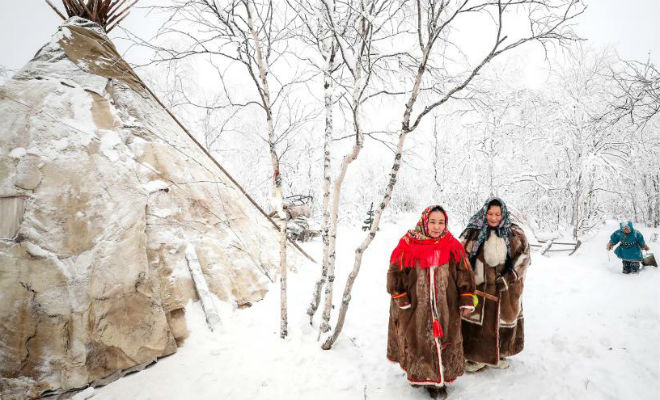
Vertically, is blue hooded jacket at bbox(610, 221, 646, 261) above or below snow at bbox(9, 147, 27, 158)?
below

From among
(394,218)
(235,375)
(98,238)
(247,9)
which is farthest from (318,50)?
(394,218)

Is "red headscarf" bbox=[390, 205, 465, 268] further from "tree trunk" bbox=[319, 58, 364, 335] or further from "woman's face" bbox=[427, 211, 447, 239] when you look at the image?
"tree trunk" bbox=[319, 58, 364, 335]

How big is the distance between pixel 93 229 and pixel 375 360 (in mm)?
3867

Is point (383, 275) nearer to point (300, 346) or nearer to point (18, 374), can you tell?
point (300, 346)

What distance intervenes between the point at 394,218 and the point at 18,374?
16.8 m

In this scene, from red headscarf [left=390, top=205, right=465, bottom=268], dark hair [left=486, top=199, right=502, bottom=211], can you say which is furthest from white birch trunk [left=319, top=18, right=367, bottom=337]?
dark hair [left=486, top=199, right=502, bottom=211]

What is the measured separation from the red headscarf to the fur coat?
0.44 metres

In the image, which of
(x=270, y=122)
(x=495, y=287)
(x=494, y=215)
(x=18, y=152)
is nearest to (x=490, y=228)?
(x=494, y=215)

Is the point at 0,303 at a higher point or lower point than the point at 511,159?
lower

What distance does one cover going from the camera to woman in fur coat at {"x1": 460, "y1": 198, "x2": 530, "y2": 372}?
2.67 meters

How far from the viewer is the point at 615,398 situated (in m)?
2.44

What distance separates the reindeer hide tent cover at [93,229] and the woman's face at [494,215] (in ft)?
11.7

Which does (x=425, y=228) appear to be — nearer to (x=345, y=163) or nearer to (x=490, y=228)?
(x=490, y=228)

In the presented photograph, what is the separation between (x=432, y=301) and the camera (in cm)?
248
